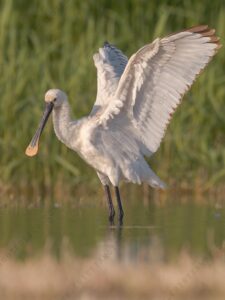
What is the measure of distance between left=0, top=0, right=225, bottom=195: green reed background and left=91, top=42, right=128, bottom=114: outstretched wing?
1.13 metres

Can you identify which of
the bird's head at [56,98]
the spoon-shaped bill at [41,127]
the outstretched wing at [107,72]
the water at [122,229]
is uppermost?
the outstretched wing at [107,72]

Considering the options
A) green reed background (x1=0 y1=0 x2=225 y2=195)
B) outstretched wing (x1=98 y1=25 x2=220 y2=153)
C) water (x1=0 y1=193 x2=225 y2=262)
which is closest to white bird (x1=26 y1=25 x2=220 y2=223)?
outstretched wing (x1=98 y1=25 x2=220 y2=153)

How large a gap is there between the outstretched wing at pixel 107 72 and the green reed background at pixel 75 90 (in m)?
1.13

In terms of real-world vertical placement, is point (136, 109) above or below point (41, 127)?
above

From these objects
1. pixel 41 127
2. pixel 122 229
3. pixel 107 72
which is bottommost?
pixel 122 229

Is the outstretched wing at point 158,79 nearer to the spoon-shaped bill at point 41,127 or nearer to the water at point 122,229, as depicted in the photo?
the spoon-shaped bill at point 41,127

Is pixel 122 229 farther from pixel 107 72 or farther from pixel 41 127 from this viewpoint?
pixel 107 72

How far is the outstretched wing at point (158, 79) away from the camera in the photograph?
9.38m

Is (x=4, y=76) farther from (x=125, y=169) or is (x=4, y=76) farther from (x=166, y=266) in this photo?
(x=166, y=266)

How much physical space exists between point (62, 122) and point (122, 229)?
1085 millimetres

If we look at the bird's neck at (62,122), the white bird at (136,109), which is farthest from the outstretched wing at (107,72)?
the bird's neck at (62,122)

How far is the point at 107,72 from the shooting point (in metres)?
10.7

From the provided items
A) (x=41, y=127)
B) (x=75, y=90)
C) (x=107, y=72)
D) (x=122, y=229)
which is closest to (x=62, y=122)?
(x=41, y=127)

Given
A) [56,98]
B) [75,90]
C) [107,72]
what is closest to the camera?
[56,98]
